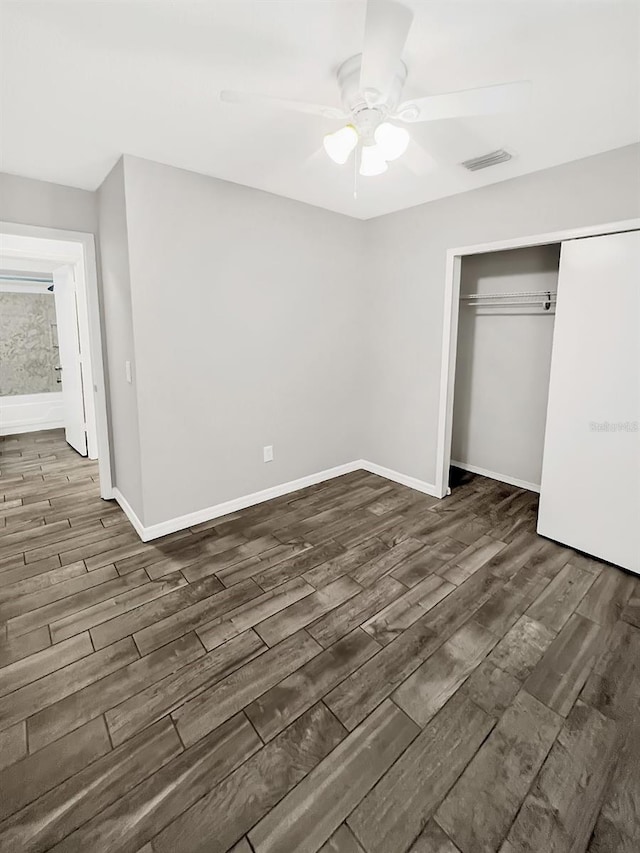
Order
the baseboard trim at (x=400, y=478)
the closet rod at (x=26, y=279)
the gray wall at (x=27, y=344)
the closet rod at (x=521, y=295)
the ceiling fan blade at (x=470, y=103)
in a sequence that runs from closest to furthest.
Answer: the ceiling fan blade at (x=470, y=103) < the closet rod at (x=521, y=295) < the baseboard trim at (x=400, y=478) < the closet rod at (x=26, y=279) < the gray wall at (x=27, y=344)

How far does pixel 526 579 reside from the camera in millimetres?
2521

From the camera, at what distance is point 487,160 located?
8.38ft

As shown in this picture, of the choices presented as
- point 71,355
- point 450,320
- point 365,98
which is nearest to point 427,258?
point 450,320

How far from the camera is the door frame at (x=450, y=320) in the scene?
284 centimetres

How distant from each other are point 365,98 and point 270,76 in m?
0.50

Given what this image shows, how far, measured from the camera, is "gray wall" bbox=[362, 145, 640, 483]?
2521mm

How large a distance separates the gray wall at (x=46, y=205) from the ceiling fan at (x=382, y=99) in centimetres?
211

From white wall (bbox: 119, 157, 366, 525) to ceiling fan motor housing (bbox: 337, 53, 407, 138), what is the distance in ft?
A: 4.82

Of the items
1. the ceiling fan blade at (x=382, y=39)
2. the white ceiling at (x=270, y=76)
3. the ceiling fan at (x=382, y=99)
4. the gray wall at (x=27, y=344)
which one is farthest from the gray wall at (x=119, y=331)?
the gray wall at (x=27, y=344)

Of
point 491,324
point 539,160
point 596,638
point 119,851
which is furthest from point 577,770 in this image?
point 491,324

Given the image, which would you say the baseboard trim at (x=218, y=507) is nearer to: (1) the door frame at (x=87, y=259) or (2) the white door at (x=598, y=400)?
(1) the door frame at (x=87, y=259)

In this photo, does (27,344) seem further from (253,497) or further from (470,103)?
(470,103)

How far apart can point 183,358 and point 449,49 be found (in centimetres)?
219

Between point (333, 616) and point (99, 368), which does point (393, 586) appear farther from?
point (99, 368)
